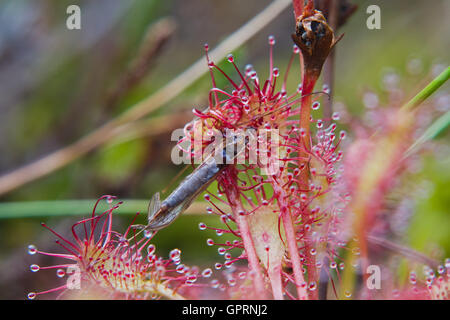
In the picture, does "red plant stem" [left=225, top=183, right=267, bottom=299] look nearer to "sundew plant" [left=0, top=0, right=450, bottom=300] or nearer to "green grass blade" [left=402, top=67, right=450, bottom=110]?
"sundew plant" [left=0, top=0, right=450, bottom=300]

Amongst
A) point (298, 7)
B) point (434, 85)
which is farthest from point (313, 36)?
point (434, 85)

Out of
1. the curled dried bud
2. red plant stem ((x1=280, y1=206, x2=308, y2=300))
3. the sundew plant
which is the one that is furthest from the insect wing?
the curled dried bud

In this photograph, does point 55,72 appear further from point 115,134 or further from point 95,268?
point 95,268

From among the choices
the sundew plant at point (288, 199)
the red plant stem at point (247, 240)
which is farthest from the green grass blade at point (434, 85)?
the red plant stem at point (247, 240)
